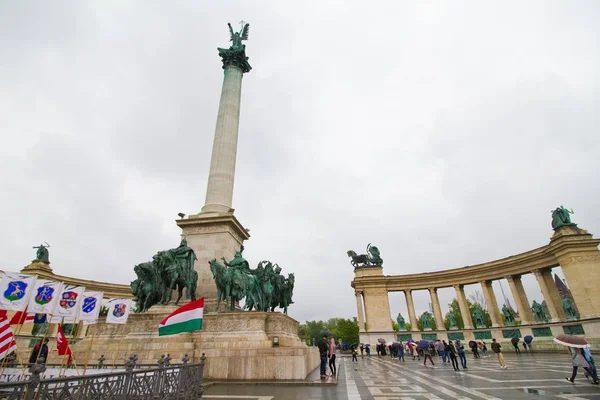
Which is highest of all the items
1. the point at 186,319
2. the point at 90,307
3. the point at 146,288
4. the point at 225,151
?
the point at 225,151

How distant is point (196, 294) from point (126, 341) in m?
4.29

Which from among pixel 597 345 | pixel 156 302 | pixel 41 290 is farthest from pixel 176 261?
pixel 597 345

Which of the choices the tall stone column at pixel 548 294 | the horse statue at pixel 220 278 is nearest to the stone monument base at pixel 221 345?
the horse statue at pixel 220 278

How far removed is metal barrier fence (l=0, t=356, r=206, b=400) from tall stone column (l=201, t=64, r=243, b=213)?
14296mm

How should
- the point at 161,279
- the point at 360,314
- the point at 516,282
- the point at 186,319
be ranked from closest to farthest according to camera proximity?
the point at 186,319
the point at 161,279
the point at 516,282
the point at 360,314

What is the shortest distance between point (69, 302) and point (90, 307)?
2.39ft

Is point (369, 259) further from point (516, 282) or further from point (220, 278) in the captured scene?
point (220, 278)

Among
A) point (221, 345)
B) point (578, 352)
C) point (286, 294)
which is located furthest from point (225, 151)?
point (578, 352)

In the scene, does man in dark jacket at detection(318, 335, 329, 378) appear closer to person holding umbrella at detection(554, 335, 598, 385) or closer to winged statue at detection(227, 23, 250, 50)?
person holding umbrella at detection(554, 335, 598, 385)

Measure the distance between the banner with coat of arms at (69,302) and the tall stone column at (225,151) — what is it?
11.8 meters

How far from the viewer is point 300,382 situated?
11.0 m

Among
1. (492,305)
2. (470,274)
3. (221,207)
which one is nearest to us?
(221,207)

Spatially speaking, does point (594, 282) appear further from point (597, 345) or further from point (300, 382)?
point (300, 382)

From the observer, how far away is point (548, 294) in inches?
1344
